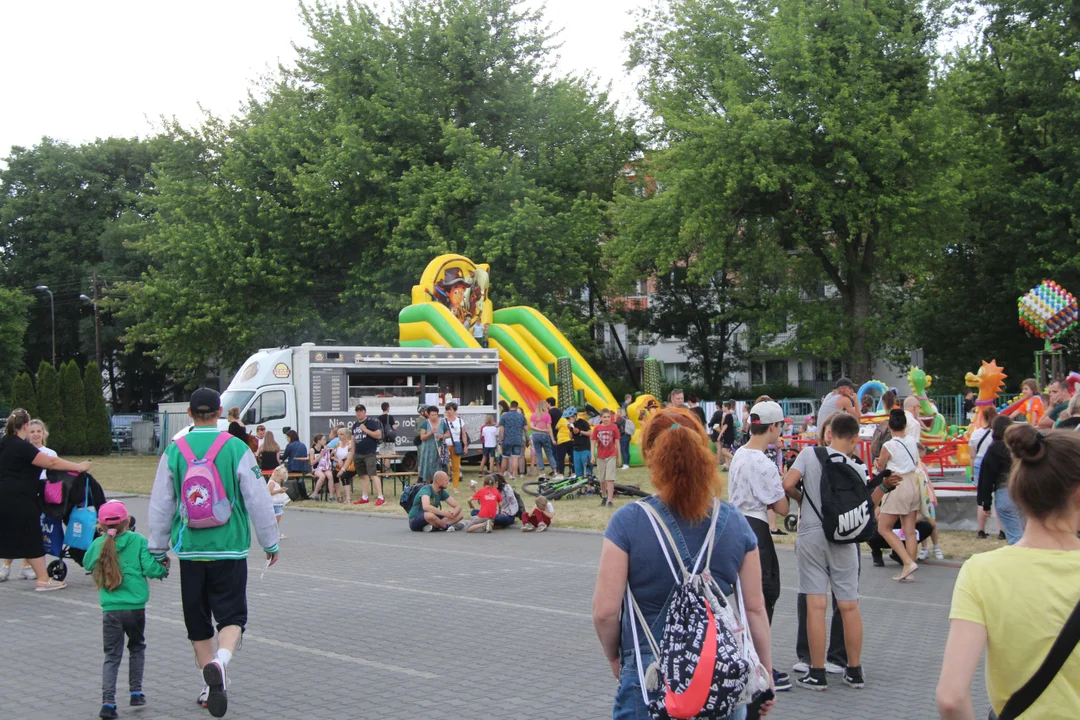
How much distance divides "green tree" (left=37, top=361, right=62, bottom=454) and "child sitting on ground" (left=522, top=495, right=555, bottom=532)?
32.0 meters

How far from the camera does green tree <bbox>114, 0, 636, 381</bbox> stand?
3975 centimetres

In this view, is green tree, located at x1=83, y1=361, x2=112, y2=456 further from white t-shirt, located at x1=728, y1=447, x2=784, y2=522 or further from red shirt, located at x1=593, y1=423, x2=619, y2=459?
white t-shirt, located at x1=728, y1=447, x2=784, y2=522

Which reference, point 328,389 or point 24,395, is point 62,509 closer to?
point 328,389

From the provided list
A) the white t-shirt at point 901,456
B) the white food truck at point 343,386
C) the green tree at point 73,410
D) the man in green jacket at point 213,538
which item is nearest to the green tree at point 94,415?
the green tree at point 73,410

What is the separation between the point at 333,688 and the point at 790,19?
3353 centimetres

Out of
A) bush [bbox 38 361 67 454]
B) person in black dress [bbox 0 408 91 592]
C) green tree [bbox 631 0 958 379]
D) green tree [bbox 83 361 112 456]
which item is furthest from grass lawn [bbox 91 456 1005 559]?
green tree [bbox 631 0 958 379]

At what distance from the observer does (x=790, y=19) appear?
36906 mm

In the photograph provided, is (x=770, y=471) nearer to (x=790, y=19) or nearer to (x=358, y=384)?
(x=358, y=384)

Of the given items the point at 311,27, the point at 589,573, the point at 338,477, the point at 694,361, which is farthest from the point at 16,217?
the point at 589,573

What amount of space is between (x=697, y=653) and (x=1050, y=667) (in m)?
1.15

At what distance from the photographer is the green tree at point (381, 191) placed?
39750 mm

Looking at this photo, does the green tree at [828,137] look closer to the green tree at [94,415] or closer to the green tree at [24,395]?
the green tree at [94,415]

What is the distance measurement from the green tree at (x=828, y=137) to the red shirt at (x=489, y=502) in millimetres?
22009

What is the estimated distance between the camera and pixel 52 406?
43.8 m
